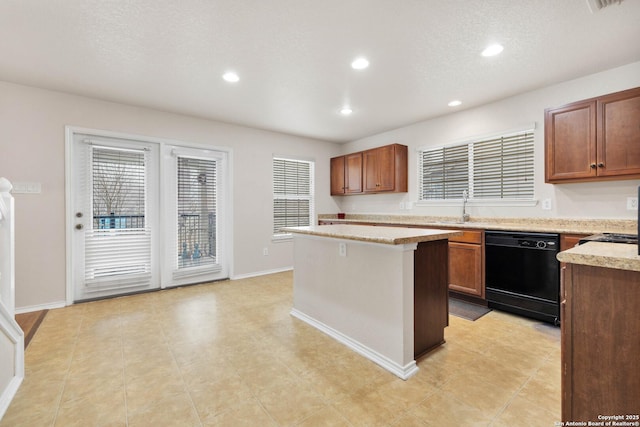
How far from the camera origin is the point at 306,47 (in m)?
2.38

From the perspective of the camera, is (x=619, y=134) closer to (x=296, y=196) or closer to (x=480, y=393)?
(x=480, y=393)

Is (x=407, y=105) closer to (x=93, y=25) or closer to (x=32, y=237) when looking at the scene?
(x=93, y=25)

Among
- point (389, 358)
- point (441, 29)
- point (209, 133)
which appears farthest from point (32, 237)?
point (441, 29)

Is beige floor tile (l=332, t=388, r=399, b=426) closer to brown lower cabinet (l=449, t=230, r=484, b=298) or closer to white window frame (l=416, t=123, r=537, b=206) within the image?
brown lower cabinet (l=449, t=230, r=484, b=298)

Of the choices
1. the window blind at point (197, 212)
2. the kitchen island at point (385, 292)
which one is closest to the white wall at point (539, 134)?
the kitchen island at point (385, 292)

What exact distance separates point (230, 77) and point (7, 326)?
256 centimetres

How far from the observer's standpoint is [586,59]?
257cm

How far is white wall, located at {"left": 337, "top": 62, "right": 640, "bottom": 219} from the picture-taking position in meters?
2.74

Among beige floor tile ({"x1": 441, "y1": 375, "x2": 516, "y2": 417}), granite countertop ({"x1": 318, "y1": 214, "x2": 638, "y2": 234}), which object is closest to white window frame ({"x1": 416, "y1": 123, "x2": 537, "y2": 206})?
granite countertop ({"x1": 318, "y1": 214, "x2": 638, "y2": 234})

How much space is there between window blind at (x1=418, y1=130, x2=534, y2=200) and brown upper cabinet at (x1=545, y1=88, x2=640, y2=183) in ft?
1.41

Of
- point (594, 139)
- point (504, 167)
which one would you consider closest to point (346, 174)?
point (504, 167)

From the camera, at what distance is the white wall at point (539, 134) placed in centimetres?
274

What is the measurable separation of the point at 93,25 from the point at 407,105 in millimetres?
3233

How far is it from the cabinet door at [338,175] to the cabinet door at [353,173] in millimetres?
77
